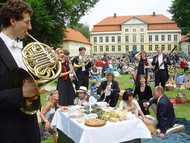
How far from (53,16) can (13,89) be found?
19.8 metres

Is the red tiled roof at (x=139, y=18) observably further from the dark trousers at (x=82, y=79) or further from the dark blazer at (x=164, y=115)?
the dark blazer at (x=164, y=115)

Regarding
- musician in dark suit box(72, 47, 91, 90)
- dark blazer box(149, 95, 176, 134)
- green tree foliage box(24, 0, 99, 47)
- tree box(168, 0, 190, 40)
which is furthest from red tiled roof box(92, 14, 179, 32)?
dark blazer box(149, 95, 176, 134)

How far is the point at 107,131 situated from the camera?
10.0 feet

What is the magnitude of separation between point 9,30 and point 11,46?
15cm

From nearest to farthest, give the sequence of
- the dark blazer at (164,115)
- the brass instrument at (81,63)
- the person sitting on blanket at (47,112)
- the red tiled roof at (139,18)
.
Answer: the person sitting on blanket at (47,112), the dark blazer at (164,115), the brass instrument at (81,63), the red tiled roof at (139,18)

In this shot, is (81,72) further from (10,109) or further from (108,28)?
(108,28)

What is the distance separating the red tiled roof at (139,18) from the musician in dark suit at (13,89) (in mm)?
63064

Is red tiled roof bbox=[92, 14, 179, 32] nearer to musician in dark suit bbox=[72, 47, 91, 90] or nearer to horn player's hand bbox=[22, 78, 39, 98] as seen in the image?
musician in dark suit bbox=[72, 47, 91, 90]

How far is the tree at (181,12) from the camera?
22.7 meters

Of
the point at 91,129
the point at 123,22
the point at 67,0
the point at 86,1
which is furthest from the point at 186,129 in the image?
the point at 123,22

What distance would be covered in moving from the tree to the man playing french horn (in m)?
24.4

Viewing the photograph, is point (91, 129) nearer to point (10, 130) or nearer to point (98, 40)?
point (10, 130)

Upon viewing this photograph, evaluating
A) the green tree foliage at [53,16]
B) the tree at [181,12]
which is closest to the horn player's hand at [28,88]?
the green tree foliage at [53,16]

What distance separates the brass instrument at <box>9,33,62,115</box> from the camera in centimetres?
139
